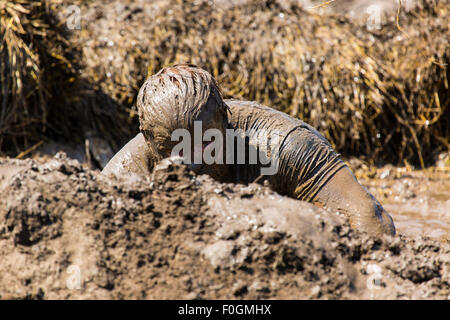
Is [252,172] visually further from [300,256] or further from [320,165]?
[300,256]

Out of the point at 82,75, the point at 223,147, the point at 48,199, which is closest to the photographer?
the point at 48,199

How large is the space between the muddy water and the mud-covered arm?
88.6 inches

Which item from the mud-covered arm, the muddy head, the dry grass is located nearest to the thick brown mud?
the dry grass

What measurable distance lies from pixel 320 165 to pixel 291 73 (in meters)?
3.67

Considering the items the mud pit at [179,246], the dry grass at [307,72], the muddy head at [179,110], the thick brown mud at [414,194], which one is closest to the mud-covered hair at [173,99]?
the muddy head at [179,110]

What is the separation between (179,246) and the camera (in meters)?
2.01

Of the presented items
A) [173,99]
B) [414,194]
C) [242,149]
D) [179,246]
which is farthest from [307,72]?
[179,246]

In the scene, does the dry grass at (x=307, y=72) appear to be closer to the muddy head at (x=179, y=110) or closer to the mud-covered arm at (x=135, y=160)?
the mud-covered arm at (x=135, y=160)

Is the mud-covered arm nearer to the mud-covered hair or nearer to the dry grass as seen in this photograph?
the mud-covered hair

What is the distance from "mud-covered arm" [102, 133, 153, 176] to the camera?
2795 mm
